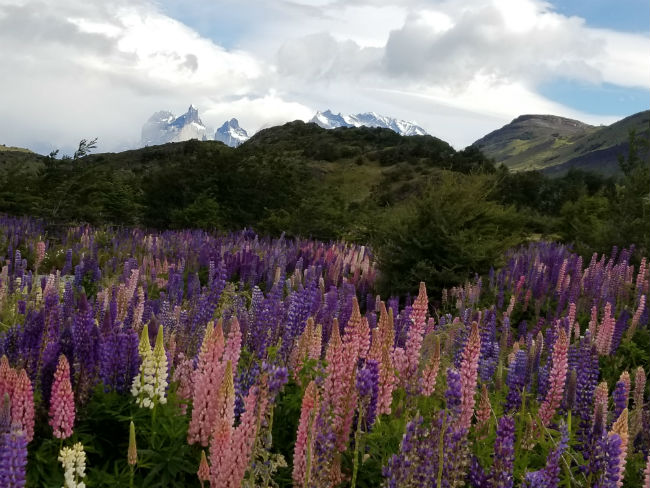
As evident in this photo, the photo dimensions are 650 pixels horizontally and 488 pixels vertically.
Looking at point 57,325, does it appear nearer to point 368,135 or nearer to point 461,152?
point 461,152

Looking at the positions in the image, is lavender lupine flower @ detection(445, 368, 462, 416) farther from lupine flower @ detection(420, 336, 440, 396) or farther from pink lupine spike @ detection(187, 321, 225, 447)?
pink lupine spike @ detection(187, 321, 225, 447)

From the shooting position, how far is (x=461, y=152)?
5616 centimetres

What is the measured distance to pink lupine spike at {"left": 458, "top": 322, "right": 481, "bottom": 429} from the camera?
2818 mm

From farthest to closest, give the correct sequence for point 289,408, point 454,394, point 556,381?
1. point 556,381
2. point 289,408
3. point 454,394

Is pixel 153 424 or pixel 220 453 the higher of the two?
pixel 220 453

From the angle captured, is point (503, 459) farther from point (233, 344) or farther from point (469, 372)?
point (233, 344)

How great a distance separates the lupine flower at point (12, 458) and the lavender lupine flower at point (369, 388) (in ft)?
5.03

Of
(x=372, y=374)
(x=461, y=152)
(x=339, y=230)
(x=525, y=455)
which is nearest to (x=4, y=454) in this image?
(x=372, y=374)

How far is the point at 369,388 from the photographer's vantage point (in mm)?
2951

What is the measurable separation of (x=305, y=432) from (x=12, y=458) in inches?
46.5

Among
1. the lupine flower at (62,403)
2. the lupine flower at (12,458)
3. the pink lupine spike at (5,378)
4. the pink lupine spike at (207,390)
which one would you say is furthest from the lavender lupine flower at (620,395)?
the pink lupine spike at (5,378)

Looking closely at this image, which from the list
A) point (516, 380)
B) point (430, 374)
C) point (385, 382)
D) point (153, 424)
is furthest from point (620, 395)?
point (153, 424)

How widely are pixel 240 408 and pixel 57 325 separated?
166 cm

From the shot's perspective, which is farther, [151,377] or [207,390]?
[151,377]
